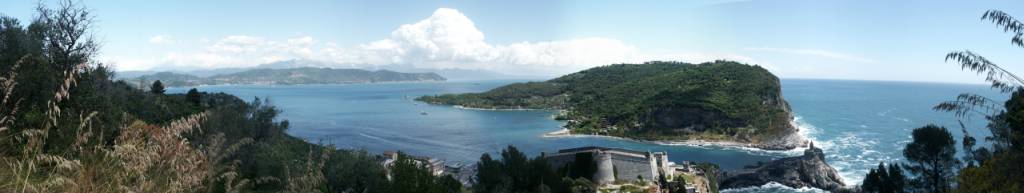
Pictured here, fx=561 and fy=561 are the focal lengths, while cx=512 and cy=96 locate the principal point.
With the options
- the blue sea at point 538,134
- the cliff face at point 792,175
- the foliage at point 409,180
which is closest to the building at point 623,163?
the blue sea at point 538,134

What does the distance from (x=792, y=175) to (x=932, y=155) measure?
15376mm

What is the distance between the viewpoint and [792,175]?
43.7 m

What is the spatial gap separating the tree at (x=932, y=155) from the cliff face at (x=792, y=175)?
44.6ft

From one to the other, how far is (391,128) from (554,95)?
5580cm

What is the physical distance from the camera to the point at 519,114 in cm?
10519

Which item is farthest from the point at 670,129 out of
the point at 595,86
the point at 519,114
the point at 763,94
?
the point at 595,86

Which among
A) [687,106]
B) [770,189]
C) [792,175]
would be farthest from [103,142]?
[687,106]

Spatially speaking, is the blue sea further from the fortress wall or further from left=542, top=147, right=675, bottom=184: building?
the fortress wall

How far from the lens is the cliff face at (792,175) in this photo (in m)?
42.8

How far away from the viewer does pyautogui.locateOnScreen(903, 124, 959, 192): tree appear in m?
27.9

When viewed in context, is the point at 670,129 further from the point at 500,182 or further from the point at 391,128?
the point at 500,182

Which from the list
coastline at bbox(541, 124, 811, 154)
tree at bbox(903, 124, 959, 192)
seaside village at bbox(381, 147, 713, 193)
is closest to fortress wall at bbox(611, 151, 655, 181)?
seaside village at bbox(381, 147, 713, 193)

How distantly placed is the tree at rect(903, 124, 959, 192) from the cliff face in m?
13.6

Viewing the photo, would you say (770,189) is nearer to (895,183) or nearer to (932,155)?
(895,183)
